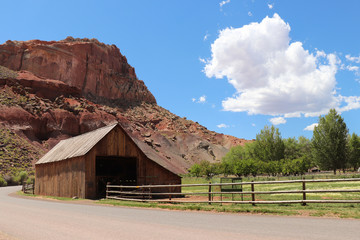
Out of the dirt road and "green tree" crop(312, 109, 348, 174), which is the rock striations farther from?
the dirt road

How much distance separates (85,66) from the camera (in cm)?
13225

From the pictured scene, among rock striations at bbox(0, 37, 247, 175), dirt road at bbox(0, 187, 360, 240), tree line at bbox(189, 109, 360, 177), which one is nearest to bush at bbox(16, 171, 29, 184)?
rock striations at bbox(0, 37, 247, 175)

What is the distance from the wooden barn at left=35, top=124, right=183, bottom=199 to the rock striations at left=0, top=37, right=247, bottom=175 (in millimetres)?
38231

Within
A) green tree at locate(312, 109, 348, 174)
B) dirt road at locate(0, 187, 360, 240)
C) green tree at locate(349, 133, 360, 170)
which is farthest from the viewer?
green tree at locate(349, 133, 360, 170)

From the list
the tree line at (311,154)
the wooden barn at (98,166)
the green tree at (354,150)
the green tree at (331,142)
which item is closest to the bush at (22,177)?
the wooden barn at (98,166)

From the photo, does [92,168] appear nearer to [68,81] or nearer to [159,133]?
[159,133]

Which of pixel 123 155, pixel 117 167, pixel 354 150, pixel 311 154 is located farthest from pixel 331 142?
pixel 123 155

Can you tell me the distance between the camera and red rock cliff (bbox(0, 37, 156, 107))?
11956 cm

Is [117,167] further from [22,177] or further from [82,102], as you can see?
[82,102]

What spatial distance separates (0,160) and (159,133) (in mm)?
62725

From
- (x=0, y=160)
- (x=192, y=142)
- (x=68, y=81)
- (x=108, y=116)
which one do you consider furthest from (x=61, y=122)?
(x=192, y=142)

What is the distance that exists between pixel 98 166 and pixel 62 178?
190 inches

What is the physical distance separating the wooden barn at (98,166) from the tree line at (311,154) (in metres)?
38.1

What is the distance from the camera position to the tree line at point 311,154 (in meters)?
55.8
